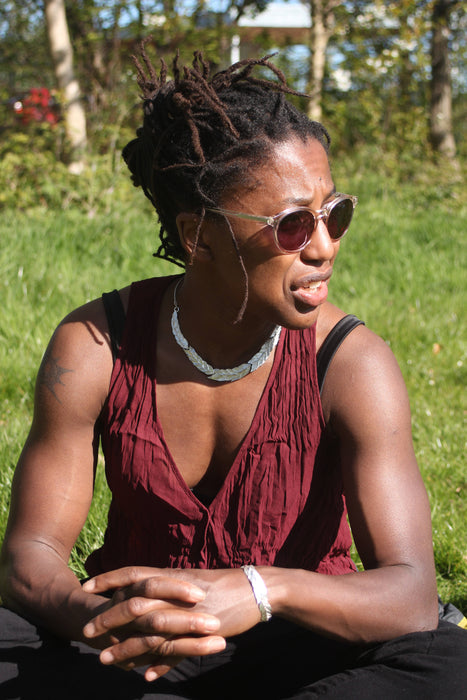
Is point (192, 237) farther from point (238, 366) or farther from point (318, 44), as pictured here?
point (318, 44)

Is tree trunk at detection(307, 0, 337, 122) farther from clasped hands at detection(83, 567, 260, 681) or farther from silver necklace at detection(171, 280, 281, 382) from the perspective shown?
clasped hands at detection(83, 567, 260, 681)

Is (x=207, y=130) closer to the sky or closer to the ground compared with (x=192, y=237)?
closer to the sky

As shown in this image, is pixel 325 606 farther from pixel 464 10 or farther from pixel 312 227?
pixel 464 10

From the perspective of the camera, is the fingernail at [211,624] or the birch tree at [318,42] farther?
the birch tree at [318,42]

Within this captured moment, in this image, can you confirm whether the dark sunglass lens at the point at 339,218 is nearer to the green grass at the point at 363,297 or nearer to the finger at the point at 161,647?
the finger at the point at 161,647

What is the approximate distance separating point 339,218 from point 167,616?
1031 millimetres

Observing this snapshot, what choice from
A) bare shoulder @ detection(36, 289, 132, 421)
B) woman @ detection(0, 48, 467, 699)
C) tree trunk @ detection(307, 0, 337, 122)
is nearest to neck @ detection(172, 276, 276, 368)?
woman @ detection(0, 48, 467, 699)

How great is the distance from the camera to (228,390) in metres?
2.28

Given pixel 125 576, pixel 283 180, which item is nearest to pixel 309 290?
pixel 283 180

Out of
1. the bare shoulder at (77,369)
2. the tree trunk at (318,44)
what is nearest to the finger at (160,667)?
the bare shoulder at (77,369)

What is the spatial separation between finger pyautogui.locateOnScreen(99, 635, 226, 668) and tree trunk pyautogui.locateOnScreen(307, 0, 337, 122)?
10406 mm

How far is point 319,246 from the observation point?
206cm

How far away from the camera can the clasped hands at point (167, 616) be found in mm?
1725

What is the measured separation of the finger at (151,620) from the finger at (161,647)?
0.02 m
